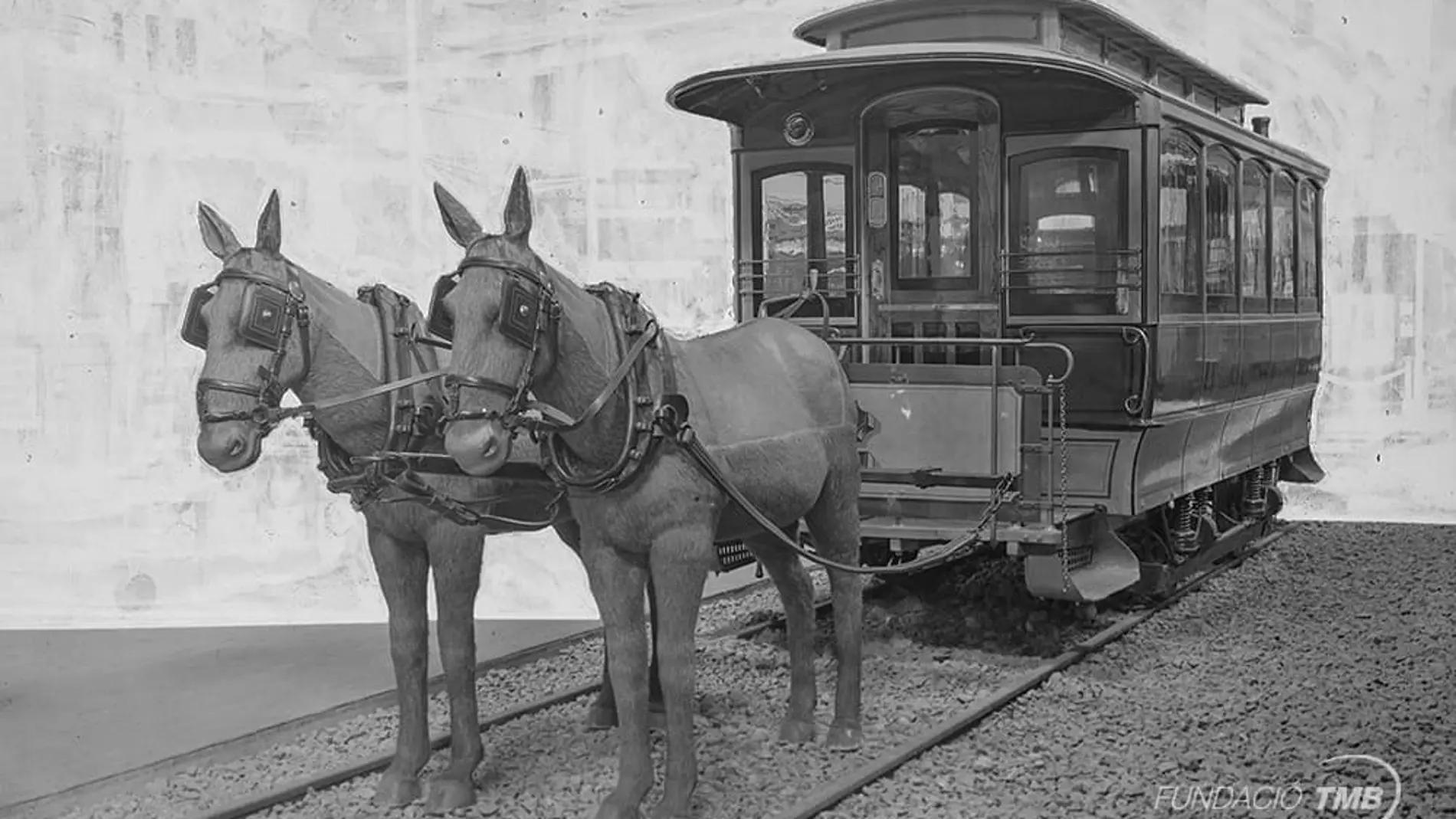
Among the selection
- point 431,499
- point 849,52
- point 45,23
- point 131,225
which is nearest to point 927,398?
point 849,52

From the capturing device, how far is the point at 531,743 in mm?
6332

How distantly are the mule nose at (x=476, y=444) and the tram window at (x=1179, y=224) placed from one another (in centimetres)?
487

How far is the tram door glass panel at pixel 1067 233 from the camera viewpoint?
7.96 meters

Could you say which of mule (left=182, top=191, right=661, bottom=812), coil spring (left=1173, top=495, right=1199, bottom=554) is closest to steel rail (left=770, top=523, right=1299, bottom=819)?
coil spring (left=1173, top=495, right=1199, bottom=554)

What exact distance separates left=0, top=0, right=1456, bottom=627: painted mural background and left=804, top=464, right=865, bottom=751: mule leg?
4.20m

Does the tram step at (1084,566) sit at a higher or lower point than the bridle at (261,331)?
lower

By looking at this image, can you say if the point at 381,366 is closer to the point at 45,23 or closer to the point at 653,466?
the point at 653,466

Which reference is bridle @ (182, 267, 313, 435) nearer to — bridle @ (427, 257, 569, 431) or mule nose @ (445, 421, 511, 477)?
bridle @ (427, 257, 569, 431)

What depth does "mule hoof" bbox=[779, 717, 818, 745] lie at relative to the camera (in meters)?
6.25

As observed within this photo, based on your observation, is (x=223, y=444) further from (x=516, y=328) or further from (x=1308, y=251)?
(x=1308, y=251)

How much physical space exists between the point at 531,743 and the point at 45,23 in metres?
6.03

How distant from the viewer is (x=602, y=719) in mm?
6488

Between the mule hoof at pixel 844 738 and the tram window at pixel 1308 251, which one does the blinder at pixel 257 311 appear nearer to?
the mule hoof at pixel 844 738

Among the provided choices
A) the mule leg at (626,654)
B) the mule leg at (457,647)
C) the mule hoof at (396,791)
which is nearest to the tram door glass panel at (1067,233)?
the mule leg at (626,654)
